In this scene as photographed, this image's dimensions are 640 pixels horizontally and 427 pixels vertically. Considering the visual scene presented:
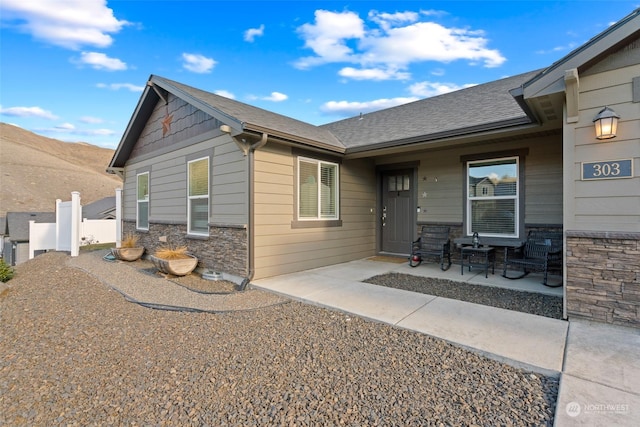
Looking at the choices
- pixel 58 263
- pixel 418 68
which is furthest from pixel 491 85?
pixel 58 263

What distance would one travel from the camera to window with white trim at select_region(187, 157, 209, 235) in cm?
627

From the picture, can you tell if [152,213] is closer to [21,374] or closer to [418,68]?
[21,374]

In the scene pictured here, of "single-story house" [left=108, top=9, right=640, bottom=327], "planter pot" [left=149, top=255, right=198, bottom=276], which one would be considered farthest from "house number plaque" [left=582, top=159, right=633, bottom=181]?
"planter pot" [left=149, top=255, right=198, bottom=276]

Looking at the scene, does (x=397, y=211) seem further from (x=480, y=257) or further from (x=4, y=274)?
(x=4, y=274)

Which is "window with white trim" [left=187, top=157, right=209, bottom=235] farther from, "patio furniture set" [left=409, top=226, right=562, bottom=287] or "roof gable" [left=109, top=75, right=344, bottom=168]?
"patio furniture set" [left=409, top=226, right=562, bottom=287]

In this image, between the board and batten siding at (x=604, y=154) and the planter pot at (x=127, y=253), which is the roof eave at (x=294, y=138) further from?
the planter pot at (x=127, y=253)

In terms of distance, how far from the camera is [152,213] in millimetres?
8039

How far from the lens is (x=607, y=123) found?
3021mm

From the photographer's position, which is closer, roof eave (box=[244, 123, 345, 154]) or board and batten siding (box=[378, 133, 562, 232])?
roof eave (box=[244, 123, 345, 154])

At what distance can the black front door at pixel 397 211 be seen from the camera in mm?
7277

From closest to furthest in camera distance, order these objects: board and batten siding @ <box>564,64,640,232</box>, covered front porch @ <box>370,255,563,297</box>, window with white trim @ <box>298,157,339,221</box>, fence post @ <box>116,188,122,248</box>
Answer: board and batten siding @ <box>564,64,640,232</box> < covered front porch @ <box>370,255,563,297</box> < window with white trim @ <box>298,157,339,221</box> < fence post @ <box>116,188,122,248</box>

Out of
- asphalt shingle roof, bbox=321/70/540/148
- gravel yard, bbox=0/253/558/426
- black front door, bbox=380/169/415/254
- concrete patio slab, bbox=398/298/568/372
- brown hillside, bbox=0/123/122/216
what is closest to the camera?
gravel yard, bbox=0/253/558/426

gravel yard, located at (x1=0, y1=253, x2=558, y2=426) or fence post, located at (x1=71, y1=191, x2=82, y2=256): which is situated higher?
fence post, located at (x1=71, y1=191, x2=82, y2=256)

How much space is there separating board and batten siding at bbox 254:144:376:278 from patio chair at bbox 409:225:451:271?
1.43 meters
